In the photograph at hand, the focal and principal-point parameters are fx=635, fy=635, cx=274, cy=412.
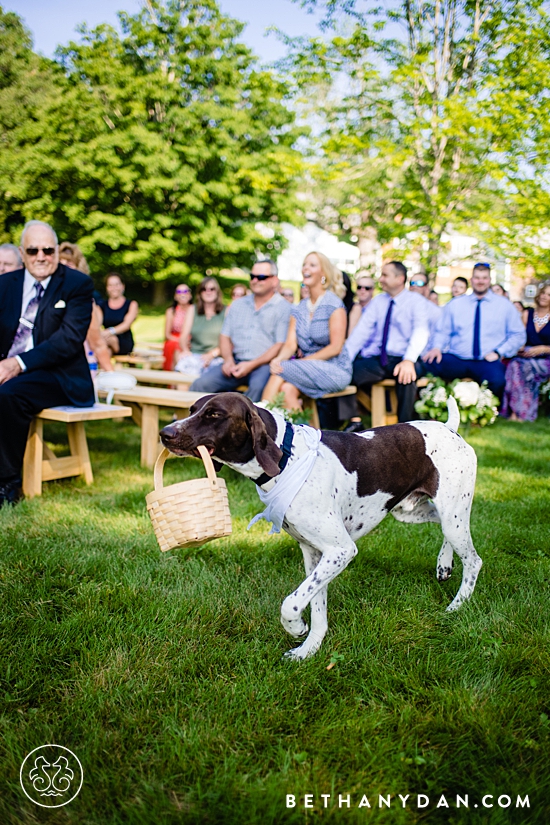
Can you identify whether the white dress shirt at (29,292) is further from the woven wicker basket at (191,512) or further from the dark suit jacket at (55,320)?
the woven wicker basket at (191,512)

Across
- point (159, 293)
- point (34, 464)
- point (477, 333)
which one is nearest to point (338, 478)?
point (34, 464)

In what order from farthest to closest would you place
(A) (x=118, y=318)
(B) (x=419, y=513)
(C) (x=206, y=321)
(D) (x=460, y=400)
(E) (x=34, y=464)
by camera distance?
(A) (x=118, y=318) < (C) (x=206, y=321) < (D) (x=460, y=400) < (E) (x=34, y=464) < (B) (x=419, y=513)

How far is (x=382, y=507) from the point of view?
3.37m

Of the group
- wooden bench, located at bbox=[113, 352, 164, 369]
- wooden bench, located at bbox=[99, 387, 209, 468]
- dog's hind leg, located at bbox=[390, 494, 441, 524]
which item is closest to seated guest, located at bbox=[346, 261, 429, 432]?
wooden bench, located at bbox=[99, 387, 209, 468]

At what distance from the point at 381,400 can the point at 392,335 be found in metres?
0.83

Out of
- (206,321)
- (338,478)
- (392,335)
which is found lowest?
(338,478)

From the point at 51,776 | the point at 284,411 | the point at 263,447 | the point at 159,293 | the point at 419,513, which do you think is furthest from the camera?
the point at 159,293

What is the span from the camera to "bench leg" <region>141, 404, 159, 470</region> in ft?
21.8

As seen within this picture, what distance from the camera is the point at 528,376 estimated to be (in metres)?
9.91

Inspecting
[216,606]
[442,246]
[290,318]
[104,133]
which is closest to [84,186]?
[104,133]

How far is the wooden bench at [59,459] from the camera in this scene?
5.48 metres

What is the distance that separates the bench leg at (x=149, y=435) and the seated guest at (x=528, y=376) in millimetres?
5665

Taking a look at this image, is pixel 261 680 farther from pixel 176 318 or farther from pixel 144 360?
pixel 176 318

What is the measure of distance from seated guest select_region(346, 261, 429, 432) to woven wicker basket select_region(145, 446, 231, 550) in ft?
16.4
